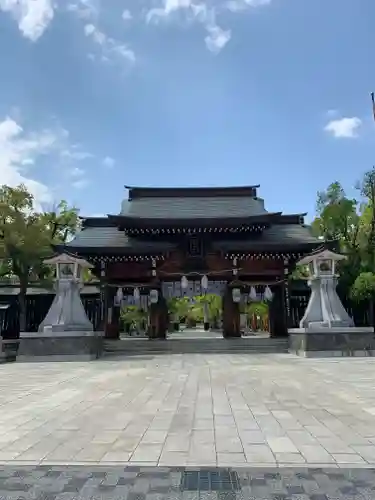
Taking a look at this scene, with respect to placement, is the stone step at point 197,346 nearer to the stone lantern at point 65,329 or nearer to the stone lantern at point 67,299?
the stone lantern at point 65,329

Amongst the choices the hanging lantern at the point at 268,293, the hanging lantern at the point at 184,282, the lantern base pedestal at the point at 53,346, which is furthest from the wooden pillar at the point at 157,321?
the lantern base pedestal at the point at 53,346

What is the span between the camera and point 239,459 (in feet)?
14.7

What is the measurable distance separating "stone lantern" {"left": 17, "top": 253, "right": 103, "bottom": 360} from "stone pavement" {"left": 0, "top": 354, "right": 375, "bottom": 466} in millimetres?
5662

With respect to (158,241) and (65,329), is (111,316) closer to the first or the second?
(158,241)

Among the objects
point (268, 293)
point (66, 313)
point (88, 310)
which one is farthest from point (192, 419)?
point (88, 310)

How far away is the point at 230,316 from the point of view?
79.8 feet

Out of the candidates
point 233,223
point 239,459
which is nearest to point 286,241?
point 233,223

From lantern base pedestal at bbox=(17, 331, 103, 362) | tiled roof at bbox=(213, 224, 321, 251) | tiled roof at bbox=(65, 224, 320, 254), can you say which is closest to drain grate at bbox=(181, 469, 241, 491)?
lantern base pedestal at bbox=(17, 331, 103, 362)

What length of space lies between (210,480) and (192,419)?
2.55 metres

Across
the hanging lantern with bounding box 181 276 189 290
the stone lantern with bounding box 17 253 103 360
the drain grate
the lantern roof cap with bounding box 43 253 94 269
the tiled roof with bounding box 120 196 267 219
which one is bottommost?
the drain grate

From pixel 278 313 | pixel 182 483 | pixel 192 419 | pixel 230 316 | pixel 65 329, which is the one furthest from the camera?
pixel 278 313

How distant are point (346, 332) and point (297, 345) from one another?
7.80ft

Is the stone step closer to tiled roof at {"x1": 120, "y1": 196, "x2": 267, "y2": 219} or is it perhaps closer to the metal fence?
the metal fence

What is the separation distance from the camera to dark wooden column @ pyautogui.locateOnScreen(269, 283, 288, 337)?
24.1 metres
